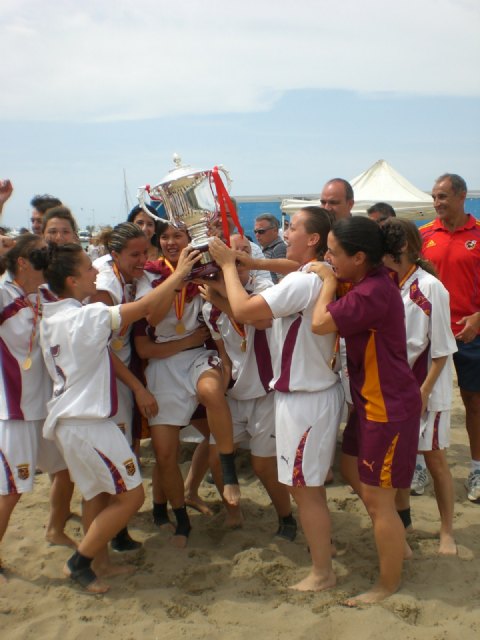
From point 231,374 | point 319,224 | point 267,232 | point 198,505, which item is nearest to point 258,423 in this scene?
point 231,374

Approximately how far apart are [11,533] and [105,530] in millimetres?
1240

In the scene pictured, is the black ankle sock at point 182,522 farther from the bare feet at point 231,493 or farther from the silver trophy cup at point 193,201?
the silver trophy cup at point 193,201

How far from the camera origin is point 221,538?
13.8ft

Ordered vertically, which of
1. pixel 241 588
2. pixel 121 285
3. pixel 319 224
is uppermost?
pixel 319 224

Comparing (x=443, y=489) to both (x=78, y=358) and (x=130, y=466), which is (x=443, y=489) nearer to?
(x=130, y=466)

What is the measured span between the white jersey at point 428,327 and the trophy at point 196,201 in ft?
3.98

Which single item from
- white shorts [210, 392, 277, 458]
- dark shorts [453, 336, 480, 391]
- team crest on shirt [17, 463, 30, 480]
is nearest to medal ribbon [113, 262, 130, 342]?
white shorts [210, 392, 277, 458]

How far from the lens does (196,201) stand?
150 inches

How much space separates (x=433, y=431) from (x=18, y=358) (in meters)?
2.64

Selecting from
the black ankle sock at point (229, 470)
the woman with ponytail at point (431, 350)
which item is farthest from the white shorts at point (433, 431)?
the black ankle sock at point (229, 470)

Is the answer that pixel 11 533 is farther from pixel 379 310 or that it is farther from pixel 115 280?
pixel 379 310

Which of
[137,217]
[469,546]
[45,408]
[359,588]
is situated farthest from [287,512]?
[137,217]

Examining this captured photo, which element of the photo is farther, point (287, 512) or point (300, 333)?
point (287, 512)

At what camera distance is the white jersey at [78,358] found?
11.0ft
